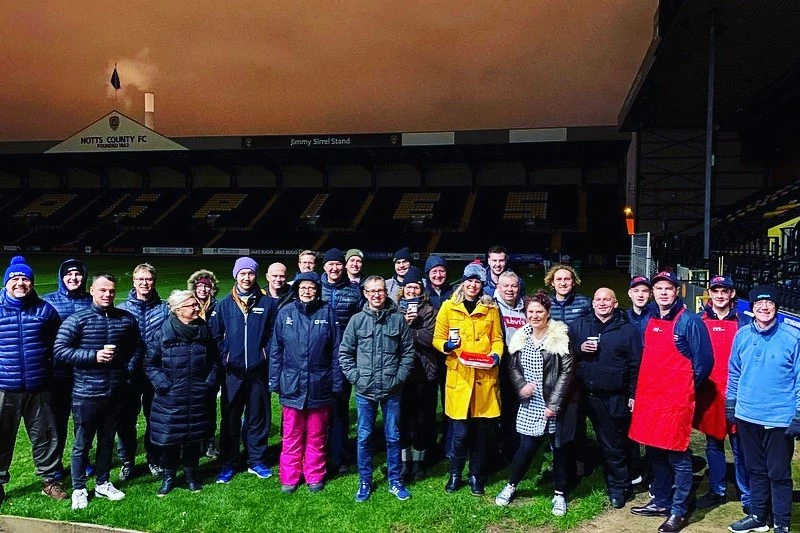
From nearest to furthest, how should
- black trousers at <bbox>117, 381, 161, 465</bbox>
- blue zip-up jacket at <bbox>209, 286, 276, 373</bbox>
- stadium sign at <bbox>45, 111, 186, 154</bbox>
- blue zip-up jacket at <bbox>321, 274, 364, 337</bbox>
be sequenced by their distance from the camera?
black trousers at <bbox>117, 381, 161, 465</bbox>, blue zip-up jacket at <bbox>209, 286, 276, 373</bbox>, blue zip-up jacket at <bbox>321, 274, 364, 337</bbox>, stadium sign at <bbox>45, 111, 186, 154</bbox>

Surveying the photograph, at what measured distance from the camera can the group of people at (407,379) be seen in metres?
4.29

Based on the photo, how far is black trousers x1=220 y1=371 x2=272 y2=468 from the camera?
5.24 m

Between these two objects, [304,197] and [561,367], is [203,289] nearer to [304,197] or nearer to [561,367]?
[561,367]

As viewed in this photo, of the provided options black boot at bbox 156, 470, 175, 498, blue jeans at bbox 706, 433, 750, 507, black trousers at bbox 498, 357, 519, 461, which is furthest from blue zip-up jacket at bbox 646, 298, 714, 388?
black boot at bbox 156, 470, 175, 498

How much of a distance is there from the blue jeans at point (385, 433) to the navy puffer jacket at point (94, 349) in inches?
78.2

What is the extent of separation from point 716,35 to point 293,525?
16253 mm

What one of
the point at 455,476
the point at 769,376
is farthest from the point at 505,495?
the point at 769,376

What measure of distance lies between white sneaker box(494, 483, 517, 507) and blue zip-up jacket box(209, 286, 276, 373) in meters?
2.31

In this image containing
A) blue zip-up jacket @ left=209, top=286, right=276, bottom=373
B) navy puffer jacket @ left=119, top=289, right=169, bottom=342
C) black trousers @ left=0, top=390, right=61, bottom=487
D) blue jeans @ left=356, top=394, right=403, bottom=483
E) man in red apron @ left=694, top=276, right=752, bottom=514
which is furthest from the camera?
navy puffer jacket @ left=119, top=289, right=169, bottom=342

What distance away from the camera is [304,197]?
43062 mm

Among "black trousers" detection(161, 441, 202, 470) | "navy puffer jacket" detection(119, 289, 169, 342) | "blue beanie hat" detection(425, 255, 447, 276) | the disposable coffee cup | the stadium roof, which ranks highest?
the stadium roof

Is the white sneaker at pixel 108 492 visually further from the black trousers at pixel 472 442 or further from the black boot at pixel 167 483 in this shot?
the black trousers at pixel 472 442

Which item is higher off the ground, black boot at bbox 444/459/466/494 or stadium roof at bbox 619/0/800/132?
stadium roof at bbox 619/0/800/132

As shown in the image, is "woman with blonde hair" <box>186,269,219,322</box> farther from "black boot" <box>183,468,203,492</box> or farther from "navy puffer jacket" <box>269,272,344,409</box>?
"black boot" <box>183,468,203,492</box>
